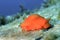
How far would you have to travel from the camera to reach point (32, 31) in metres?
10.2

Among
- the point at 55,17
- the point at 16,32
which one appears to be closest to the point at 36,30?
the point at 16,32

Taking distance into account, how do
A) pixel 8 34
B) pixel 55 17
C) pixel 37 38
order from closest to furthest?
pixel 37 38
pixel 8 34
pixel 55 17

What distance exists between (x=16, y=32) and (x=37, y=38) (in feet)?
6.34

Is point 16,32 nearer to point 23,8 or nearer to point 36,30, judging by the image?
point 36,30

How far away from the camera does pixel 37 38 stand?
348 inches

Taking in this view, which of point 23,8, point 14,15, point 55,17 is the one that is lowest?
point 55,17

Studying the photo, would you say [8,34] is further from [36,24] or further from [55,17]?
[55,17]

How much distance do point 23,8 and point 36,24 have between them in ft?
33.5

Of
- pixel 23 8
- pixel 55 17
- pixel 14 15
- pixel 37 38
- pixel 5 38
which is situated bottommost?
pixel 37 38

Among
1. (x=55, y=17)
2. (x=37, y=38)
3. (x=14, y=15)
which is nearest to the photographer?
(x=37, y=38)

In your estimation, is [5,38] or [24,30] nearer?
[5,38]

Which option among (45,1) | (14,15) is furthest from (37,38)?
(45,1)

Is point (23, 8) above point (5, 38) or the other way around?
above

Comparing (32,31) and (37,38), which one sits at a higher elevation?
(32,31)
